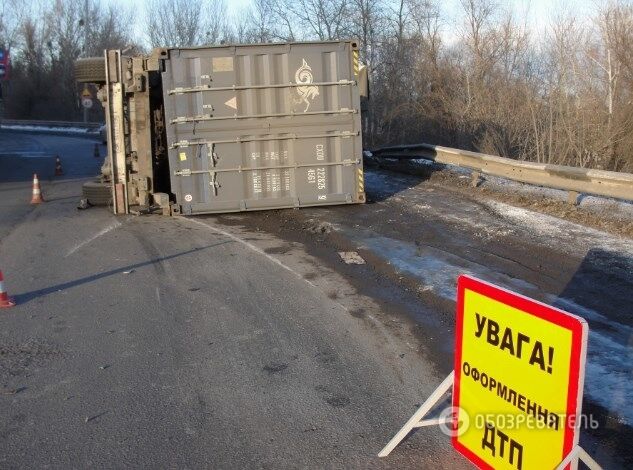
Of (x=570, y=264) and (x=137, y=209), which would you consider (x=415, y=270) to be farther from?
(x=137, y=209)

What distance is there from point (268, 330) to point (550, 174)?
754 centimetres

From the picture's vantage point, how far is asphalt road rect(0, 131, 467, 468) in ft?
14.2

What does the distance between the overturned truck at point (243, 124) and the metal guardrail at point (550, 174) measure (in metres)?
2.92

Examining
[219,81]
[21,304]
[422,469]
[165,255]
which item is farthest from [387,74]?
[422,469]

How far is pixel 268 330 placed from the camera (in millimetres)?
6586

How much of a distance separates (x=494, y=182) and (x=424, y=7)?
2414cm

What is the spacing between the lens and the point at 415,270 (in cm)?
879

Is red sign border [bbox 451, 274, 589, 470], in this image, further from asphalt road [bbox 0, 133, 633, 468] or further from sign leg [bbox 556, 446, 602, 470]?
asphalt road [bbox 0, 133, 633, 468]

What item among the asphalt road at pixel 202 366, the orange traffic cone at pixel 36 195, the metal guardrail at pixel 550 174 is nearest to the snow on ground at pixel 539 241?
the metal guardrail at pixel 550 174

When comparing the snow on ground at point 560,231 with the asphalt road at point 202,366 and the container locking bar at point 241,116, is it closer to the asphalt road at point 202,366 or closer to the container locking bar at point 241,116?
the container locking bar at point 241,116

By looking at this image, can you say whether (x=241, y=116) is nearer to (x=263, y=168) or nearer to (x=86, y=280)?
(x=263, y=168)

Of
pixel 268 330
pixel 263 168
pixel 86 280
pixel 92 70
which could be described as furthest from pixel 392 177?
pixel 268 330

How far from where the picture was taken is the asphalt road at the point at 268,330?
4.42 m

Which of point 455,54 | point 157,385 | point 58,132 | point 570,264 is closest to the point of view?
point 157,385
